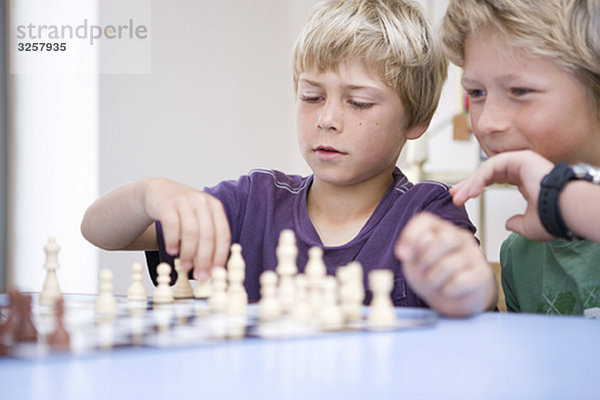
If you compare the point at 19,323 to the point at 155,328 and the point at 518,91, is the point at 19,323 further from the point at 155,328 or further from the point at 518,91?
the point at 518,91

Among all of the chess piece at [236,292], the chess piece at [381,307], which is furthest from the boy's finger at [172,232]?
the chess piece at [381,307]

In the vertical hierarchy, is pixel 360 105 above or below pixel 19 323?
above

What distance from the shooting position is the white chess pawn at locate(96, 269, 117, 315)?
0.83m

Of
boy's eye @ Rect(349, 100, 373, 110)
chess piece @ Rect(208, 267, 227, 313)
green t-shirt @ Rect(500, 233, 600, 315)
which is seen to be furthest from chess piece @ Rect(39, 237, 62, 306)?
green t-shirt @ Rect(500, 233, 600, 315)

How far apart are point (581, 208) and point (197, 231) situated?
543 millimetres

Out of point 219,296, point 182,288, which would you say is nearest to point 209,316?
point 219,296

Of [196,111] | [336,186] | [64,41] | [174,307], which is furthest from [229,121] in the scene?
[174,307]

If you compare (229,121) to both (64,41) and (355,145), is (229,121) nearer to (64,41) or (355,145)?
(64,41)

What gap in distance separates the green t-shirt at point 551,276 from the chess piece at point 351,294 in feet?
2.06

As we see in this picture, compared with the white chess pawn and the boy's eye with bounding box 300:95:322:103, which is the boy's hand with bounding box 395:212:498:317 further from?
the boy's eye with bounding box 300:95:322:103

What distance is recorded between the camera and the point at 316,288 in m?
0.80

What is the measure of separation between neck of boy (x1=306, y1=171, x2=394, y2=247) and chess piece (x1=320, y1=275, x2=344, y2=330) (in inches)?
27.8

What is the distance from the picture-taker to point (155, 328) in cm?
69

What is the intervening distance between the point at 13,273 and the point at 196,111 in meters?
1.36
